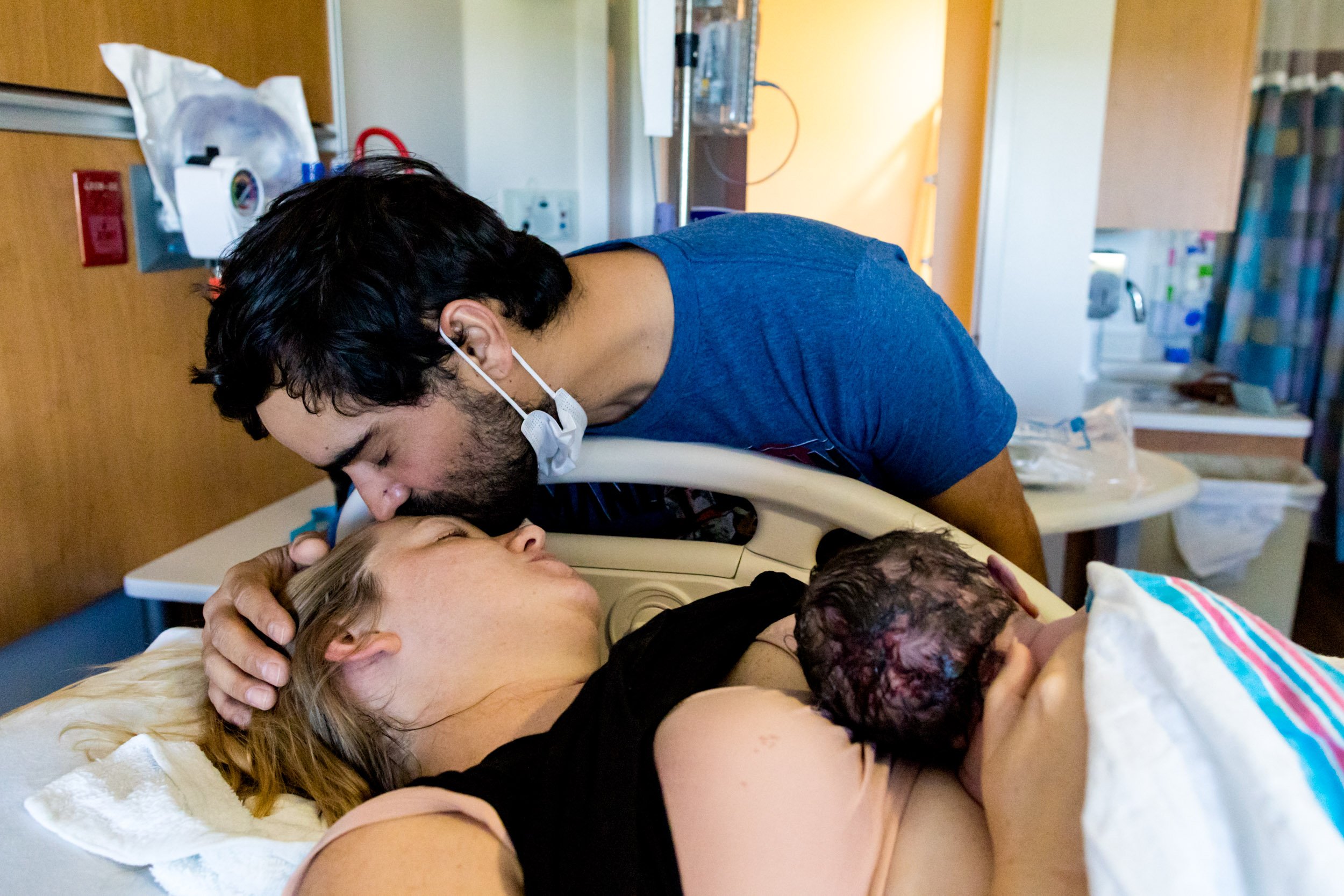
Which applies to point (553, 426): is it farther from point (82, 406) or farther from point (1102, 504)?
point (1102, 504)

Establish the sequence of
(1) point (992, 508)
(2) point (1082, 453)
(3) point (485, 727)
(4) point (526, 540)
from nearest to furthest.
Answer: (3) point (485, 727)
(4) point (526, 540)
(1) point (992, 508)
(2) point (1082, 453)

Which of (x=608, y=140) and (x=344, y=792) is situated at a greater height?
(x=608, y=140)

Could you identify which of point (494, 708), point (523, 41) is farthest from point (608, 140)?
point (494, 708)

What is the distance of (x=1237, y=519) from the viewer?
2857 millimetres

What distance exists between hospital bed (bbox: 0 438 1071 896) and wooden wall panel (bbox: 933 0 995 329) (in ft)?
6.29

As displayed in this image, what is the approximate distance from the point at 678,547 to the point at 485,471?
291 mm

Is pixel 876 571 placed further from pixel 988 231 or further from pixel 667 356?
pixel 988 231

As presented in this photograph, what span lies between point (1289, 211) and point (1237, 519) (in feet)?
3.71

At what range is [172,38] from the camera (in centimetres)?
176

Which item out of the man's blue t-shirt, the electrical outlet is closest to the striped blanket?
the man's blue t-shirt

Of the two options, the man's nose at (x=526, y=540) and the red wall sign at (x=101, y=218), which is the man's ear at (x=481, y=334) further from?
the red wall sign at (x=101, y=218)

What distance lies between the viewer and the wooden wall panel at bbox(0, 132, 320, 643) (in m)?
1.50

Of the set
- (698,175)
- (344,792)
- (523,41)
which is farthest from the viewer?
(698,175)

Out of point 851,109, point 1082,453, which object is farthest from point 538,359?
point 851,109
